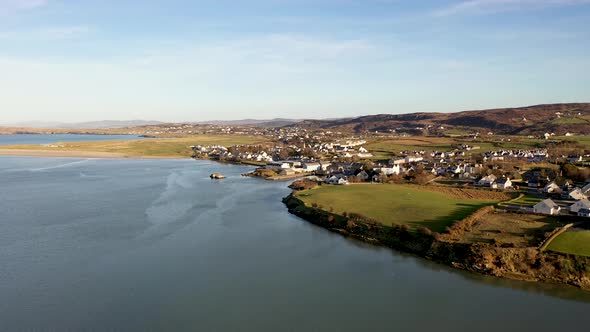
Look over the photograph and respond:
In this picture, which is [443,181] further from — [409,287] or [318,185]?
[409,287]

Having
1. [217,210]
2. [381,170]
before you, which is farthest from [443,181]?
[217,210]

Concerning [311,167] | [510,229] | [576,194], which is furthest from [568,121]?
[510,229]

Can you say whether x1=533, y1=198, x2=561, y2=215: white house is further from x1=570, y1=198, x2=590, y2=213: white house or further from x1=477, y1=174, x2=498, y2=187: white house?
x1=477, y1=174, x2=498, y2=187: white house

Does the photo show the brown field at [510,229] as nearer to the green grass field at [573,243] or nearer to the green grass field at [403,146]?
the green grass field at [573,243]

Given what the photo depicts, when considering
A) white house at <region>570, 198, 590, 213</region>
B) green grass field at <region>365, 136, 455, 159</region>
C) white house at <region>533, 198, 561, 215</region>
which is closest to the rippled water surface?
white house at <region>533, 198, 561, 215</region>

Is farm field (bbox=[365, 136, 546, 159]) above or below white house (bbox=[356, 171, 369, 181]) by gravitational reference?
above

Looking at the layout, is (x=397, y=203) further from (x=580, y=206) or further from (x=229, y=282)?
(x=229, y=282)

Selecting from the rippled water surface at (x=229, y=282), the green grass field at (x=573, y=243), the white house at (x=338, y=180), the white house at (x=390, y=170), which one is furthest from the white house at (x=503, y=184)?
the rippled water surface at (x=229, y=282)
